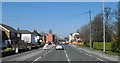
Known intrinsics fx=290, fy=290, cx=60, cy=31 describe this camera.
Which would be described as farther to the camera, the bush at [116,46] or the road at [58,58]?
the bush at [116,46]

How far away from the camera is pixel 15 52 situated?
1801 inches

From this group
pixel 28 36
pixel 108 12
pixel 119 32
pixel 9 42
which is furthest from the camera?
pixel 28 36

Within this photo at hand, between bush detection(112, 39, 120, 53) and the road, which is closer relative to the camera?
the road

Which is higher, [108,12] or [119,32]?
[108,12]

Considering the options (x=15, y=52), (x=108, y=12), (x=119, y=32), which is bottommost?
(x=15, y=52)

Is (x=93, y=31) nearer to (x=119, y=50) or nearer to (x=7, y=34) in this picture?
(x=7, y=34)

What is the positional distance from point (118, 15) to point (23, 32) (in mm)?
93238

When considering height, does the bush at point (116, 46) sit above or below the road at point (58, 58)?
above

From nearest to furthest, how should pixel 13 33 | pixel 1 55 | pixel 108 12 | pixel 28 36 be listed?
pixel 1 55 < pixel 108 12 < pixel 13 33 < pixel 28 36

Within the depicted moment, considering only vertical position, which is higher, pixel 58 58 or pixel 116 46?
pixel 116 46

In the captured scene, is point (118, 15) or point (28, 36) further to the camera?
point (28, 36)

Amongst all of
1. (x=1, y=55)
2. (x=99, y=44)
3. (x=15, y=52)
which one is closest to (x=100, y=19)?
(x=99, y=44)

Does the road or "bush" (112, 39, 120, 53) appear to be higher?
"bush" (112, 39, 120, 53)

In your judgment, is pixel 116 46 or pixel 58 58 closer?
pixel 58 58
